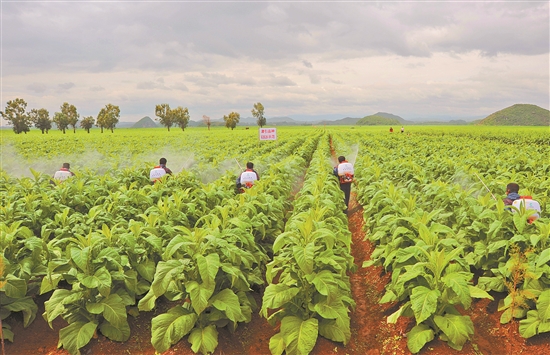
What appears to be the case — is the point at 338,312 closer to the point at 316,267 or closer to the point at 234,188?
the point at 316,267

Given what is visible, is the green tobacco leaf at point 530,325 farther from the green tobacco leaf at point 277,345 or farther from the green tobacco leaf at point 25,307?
the green tobacco leaf at point 25,307

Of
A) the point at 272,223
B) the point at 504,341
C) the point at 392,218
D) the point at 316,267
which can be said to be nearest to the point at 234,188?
the point at 272,223

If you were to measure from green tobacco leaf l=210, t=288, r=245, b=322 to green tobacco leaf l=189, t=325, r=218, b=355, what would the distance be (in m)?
0.34

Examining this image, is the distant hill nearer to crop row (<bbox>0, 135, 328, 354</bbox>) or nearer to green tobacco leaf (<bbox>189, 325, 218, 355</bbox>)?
crop row (<bbox>0, 135, 328, 354</bbox>)

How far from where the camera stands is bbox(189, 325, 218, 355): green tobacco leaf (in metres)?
4.03

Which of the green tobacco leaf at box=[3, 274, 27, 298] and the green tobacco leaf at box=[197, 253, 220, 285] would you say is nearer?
the green tobacco leaf at box=[197, 253, 220, 285]

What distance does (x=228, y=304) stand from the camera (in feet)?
13.5

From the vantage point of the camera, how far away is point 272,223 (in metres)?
6.89

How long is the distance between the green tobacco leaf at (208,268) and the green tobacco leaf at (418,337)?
2.52 meters

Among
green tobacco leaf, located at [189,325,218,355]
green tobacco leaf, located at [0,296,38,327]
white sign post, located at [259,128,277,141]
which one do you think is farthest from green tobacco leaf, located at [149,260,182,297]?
white sign post, located at [259,128,277,141]

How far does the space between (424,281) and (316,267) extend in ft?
4.58

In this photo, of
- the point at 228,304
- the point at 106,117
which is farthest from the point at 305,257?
the point at 106,117

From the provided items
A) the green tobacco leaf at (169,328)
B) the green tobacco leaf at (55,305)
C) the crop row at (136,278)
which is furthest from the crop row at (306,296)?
the green tobacco leaf at (55,305)

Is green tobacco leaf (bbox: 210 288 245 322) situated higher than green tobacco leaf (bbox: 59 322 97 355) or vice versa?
green tobacco leaf (bbox: 210 288 245 322)
